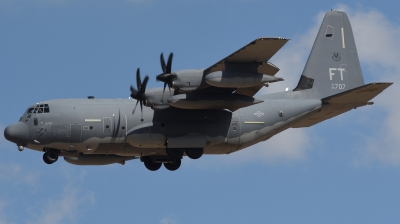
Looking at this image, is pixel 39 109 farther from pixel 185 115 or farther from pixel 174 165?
pixel 174 165

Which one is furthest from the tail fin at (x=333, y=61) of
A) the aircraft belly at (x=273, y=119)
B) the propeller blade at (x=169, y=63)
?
the propeller blade at (x=169, y=63)

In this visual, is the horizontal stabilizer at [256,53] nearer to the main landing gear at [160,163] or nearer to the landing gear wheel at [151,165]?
the main landing gear at [160,163]

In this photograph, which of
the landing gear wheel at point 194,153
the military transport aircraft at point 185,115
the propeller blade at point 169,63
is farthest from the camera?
the landing gear wheel at point 194,153

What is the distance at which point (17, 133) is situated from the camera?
31.1 meters

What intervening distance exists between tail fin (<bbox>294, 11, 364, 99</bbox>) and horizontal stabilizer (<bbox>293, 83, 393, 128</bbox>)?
937 millimetres

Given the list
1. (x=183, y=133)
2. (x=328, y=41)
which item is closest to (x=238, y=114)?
(x=183, y=133)

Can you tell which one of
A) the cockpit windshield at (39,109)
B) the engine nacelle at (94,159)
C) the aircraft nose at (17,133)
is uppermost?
the cockpit windshield at (39,109)

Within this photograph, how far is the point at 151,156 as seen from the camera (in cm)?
3412

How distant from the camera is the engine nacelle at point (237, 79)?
28750 millimetres

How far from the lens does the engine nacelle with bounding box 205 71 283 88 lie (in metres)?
28.8

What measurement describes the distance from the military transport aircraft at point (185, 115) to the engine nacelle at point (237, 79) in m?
0.04

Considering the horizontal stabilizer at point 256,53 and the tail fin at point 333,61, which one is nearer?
the horizontal stabilizer at point 256,53

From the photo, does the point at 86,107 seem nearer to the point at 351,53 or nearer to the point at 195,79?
the point at 195,79

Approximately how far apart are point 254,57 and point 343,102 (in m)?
5.83
